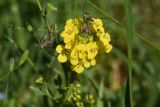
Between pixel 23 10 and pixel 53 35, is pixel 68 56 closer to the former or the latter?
pixel 53 35

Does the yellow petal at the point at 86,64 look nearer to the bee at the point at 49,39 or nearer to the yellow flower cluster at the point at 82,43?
the yellow flower cluster at the point at 82,43

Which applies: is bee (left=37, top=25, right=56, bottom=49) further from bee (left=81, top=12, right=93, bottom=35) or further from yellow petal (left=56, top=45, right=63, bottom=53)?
bee (left=81, top=12, right=93, bottom=35)

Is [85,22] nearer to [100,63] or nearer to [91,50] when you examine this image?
[91,50]

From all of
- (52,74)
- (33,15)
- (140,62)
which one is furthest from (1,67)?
(140,62)

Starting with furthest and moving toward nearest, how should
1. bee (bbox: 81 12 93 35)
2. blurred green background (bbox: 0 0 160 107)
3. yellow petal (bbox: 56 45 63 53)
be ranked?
blurred green background (bbox: 0 0 160 107), yellow petal (bbox: 56 45 63 53), bee (bbox: 81 12 93 35)

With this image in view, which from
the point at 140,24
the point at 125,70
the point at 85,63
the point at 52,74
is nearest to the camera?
the point at 85,63

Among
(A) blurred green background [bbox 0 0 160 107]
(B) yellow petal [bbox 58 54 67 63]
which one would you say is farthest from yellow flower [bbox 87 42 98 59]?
(A) blurred green background [bbox 0 0 160 107]

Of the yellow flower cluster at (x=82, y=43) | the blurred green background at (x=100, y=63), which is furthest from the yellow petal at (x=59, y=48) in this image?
the blurred green background at (x=100, y=63)
